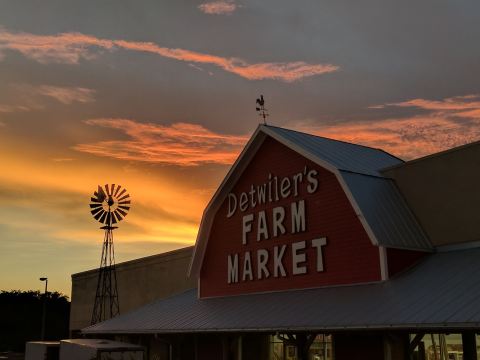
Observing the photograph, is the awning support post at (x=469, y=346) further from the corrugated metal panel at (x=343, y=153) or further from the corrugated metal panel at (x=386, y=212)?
the corrugated metal panel at (x=343, y=153)

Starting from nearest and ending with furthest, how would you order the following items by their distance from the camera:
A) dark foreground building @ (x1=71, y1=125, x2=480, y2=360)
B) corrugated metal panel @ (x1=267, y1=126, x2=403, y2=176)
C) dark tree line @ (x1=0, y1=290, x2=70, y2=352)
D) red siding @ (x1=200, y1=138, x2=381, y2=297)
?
1. dark foreground building @ (x1=71, y1=125, x2=480, y2=360)
2. red siding @ (x1=200, y1=138, x2=381, y2=297)
3. corrugated metal panel @ (x1=267, y1=126, x2=403, y2=176)
4. dark tree line @ (x1=0, y1=290, x2=70, y2=352)

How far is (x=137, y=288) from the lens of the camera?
122ft

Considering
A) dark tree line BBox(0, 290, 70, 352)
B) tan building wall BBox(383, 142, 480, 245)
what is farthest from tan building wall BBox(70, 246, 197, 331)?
dark tree line BBox(0, 290, 70, 352)

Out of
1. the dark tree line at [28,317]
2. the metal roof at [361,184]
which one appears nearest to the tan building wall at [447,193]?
the metal roof at [361,184]

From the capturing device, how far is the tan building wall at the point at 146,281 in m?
32.3

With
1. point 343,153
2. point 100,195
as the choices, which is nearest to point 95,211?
point 100,195

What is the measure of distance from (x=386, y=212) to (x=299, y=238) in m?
3.72

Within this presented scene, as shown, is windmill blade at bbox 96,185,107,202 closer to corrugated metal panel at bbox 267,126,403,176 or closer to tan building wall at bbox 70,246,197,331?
tan building wall at bbox 70,246,197,331

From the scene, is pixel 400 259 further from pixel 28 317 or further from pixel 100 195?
pixel 28 317

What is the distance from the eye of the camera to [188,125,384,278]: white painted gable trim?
19297mm

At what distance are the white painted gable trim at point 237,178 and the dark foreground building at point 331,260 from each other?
0.18ft

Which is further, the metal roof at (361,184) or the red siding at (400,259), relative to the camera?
the metal roof at (361,184)

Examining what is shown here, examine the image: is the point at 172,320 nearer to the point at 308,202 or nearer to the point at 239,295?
the point at 239,295

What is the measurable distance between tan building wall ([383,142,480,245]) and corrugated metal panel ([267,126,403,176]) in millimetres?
1778
